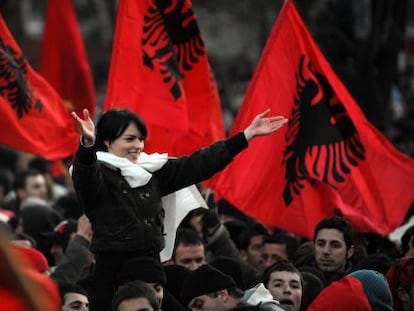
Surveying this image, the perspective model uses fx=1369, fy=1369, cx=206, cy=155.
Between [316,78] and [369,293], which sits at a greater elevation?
[316,78]

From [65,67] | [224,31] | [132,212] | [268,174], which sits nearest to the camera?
[132,212]

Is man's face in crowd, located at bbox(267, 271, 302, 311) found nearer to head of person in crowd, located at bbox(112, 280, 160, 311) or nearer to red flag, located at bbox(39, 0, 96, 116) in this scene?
head of person in crowd, located at bbox(112, 280, 160, 311)

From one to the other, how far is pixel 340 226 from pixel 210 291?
1.74m

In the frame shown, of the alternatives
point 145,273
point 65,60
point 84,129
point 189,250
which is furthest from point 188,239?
point 65,60

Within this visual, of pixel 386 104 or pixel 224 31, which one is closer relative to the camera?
pixel 386 104

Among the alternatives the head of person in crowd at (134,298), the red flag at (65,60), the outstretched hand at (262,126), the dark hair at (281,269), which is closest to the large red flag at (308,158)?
the dark hair at (281,269)

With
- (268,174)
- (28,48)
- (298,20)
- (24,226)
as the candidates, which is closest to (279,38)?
(298,20)

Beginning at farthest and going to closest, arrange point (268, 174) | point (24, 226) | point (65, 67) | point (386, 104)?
point (386, 104), point (65, 67), point (24, 226), point (268, 174)

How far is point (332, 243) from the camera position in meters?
8.96

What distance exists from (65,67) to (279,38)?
5568mm

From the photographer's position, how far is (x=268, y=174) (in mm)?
9484

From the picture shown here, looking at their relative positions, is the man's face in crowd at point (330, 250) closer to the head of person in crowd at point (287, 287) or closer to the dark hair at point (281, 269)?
the dark hair at point (281, 269)

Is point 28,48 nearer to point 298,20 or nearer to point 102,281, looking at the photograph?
point 298,20

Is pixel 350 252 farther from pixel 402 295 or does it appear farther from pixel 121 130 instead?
pixel 121 130
